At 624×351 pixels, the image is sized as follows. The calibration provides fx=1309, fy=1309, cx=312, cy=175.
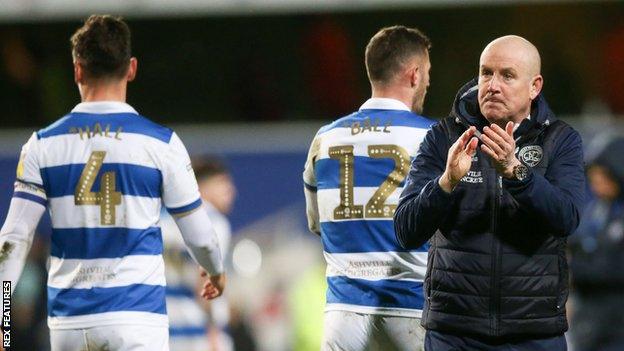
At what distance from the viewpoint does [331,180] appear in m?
6.02

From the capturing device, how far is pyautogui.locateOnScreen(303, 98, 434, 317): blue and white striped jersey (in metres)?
5.86

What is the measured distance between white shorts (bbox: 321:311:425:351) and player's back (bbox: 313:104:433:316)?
0.04 m

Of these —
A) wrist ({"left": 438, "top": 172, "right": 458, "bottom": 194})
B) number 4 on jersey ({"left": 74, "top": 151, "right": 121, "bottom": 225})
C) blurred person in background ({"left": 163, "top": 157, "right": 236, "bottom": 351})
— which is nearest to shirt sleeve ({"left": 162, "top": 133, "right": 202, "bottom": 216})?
number 4 on jersey ({"left": 74, "top": 151, "right": 121, "bottom": 225})

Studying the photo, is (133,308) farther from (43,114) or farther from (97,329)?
(43,114)

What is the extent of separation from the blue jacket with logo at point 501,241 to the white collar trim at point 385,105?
1.29 metres

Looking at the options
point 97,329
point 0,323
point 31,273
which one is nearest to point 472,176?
point 97,329

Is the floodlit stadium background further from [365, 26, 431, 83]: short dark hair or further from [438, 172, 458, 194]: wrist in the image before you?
[438, 172, 458, 194]: wrist

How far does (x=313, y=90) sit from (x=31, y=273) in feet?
13.6

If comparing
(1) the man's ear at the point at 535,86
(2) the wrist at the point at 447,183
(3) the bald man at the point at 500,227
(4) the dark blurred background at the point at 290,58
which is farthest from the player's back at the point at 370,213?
(4) the dark blurred background at the point at 290,58

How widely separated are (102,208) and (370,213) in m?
1.19

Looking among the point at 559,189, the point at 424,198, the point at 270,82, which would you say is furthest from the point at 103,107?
the point at 270,82

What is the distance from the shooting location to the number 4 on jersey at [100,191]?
5574 mm

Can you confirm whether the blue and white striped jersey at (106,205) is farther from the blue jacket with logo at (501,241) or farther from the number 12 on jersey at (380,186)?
the blue jacket with logo at (501,241)
